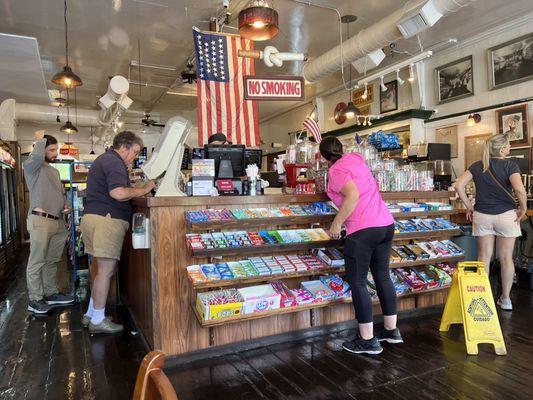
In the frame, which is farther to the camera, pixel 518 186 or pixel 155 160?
pixel 518 186

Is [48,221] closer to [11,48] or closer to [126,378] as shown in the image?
[126,378]

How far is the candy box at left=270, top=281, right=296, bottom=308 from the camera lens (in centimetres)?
295

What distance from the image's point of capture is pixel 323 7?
18.9 ft

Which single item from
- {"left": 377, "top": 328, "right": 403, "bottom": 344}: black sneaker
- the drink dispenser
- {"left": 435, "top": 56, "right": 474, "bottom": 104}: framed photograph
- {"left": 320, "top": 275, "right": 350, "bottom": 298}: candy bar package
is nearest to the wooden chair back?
the drink dispenser

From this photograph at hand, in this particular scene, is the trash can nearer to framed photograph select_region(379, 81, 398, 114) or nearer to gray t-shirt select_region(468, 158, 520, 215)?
gray t-shirt select_region(468, 158, 520, 215)

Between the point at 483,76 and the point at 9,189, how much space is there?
30.0 feet

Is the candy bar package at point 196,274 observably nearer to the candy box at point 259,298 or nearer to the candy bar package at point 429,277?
the candy box at point 259,298

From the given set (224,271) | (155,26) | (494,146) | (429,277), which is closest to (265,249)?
(224,271)

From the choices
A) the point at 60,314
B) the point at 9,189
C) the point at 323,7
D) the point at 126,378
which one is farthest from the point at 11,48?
the point at 126,378

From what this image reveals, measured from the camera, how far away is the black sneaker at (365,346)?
2877mm

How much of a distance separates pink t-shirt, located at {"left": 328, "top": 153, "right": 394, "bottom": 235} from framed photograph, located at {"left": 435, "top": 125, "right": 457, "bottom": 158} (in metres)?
5.32

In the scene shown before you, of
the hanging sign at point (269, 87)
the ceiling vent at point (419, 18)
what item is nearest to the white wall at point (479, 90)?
the ceiling vent at point (419, 18)

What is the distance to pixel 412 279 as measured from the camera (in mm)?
3590

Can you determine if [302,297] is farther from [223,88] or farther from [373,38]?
[373,38]
